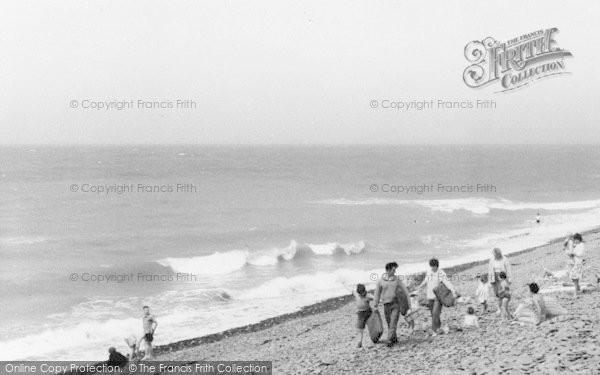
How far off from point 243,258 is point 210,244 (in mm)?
6550

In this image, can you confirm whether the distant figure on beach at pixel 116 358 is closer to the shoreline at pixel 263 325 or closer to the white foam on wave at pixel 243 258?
the shoreline at pixel 263 325

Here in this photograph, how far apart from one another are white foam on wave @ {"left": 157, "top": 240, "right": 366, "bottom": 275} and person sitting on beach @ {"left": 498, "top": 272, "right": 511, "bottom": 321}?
21.8 m

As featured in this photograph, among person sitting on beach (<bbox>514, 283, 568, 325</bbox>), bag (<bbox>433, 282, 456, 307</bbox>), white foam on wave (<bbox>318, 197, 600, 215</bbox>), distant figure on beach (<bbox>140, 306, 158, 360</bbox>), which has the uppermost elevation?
white foam on wave (<bbox>318, 197, 600, 215</bbox>)

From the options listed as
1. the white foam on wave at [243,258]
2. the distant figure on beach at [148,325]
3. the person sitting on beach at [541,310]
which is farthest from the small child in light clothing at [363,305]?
the white foam on wave at [243,258]

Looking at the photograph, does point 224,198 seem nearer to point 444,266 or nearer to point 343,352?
point 444,266

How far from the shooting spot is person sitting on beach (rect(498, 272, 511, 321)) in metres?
12.4

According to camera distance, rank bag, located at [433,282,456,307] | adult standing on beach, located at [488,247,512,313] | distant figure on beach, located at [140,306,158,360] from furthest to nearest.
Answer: distant figure on beach, located at [140,306,158,360] < adult standing on beach, located at [488,247,512,313] < bag, located at [433,282,456,307]

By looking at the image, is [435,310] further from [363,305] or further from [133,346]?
[133,346]

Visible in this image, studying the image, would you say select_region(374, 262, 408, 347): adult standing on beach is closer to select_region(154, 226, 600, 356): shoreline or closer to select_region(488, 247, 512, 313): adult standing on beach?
select_region(488, 247, 512, 313): adult standing on beach

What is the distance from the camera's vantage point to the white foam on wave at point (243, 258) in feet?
111

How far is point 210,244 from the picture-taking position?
1646 inches

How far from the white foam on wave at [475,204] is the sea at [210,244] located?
218 millimetres

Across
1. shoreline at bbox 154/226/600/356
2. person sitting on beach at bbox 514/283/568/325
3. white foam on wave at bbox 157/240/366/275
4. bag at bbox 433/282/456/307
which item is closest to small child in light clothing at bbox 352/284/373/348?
bag at bbox 433/282/456/307

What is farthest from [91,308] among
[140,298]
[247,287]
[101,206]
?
[101,206]
